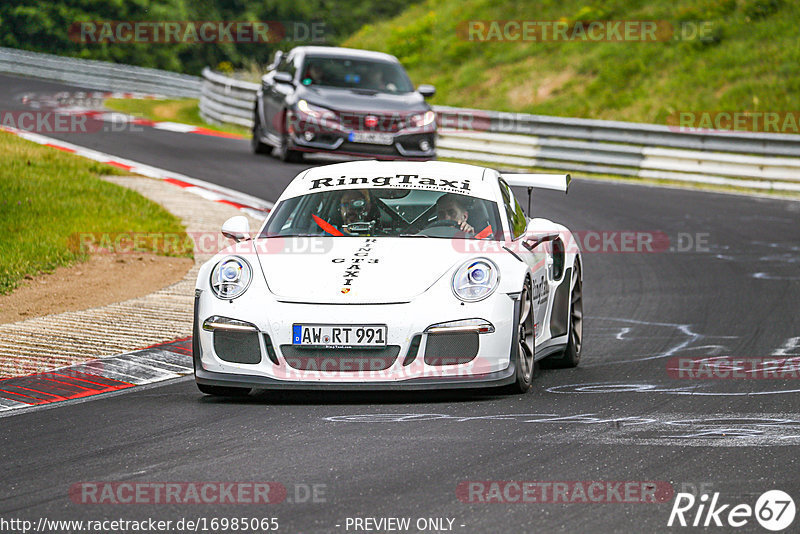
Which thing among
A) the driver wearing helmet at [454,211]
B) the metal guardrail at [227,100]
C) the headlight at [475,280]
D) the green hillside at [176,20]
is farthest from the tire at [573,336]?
the green hillside at [176,20]

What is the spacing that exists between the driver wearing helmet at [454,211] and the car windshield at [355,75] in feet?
39.8

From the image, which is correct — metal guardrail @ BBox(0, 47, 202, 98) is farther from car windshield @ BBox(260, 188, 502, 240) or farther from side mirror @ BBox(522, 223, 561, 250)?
side mirror @ BBox(522, 223, 561, 250)

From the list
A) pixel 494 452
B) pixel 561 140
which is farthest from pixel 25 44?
pixel 494 452

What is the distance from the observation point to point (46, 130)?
2375 cm

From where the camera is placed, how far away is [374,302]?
7.09 meters

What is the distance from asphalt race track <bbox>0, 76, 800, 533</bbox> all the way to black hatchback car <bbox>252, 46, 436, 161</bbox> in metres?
9.49

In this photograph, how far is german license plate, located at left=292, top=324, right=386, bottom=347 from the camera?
22.9 ft

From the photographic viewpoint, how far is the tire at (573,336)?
28.8 ft

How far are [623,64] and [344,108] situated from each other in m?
12.6

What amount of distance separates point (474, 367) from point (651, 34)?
998 inches

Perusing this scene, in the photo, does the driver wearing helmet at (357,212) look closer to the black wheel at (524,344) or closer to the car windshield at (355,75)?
the black wheel at (524,344)

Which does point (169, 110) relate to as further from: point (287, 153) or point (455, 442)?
point (455, 442)

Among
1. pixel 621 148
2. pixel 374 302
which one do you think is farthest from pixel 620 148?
pixel 374 302

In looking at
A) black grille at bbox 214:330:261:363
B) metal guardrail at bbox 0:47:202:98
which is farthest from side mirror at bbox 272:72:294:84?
metal guardrail at bbox 0:47:202:98
